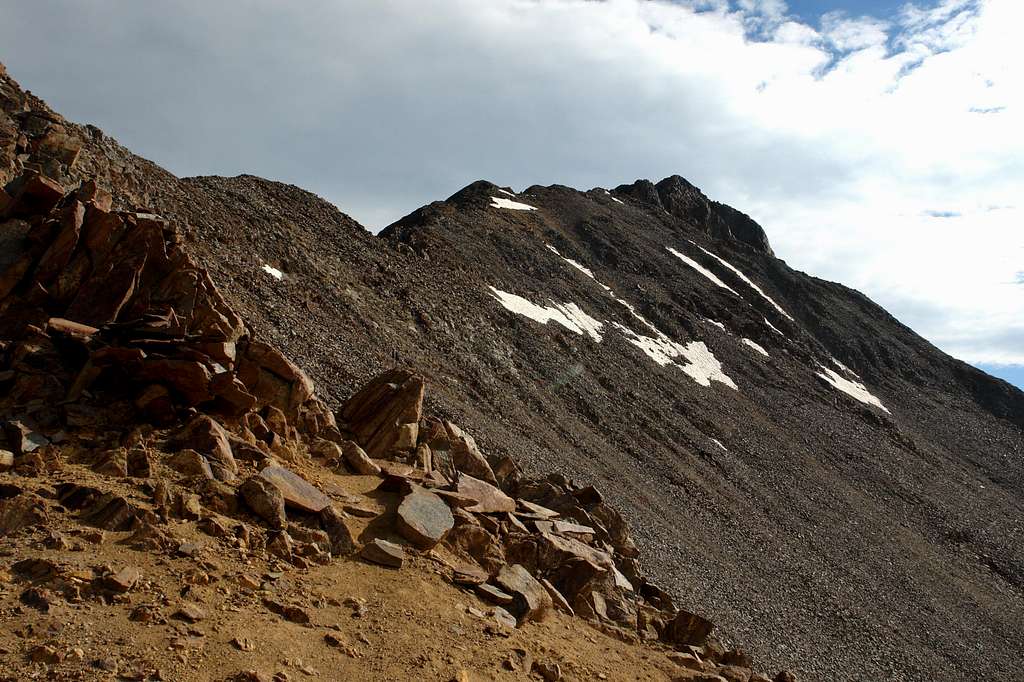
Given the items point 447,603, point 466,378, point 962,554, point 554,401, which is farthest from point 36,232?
point 962,554

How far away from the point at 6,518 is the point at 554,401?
114 ft

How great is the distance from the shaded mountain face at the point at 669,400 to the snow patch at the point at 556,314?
31cm

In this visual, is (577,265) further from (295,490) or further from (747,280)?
(295,490)

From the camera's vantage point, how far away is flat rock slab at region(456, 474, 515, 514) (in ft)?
55.6

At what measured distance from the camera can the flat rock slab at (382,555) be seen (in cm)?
1316

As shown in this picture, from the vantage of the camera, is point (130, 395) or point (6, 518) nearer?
point (6, 518)

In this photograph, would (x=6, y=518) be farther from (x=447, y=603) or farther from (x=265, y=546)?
(x=447, y=603)

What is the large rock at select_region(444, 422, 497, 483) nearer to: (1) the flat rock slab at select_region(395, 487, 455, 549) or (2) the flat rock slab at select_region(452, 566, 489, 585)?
(1) the flat rock slab at select_region(395, 487, 455, 549)

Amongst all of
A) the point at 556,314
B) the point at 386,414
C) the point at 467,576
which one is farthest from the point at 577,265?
the point at 467,576

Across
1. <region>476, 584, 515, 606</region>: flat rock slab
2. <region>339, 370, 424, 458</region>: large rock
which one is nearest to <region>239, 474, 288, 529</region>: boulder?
<region>476, 584, 515, 606</region>: flat rock slab

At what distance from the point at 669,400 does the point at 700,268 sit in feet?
134

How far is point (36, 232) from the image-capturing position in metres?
18.0

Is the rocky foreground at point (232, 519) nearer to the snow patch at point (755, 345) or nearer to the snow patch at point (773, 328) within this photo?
the snow patch at point (755, 345)

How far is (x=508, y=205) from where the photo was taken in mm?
80875
